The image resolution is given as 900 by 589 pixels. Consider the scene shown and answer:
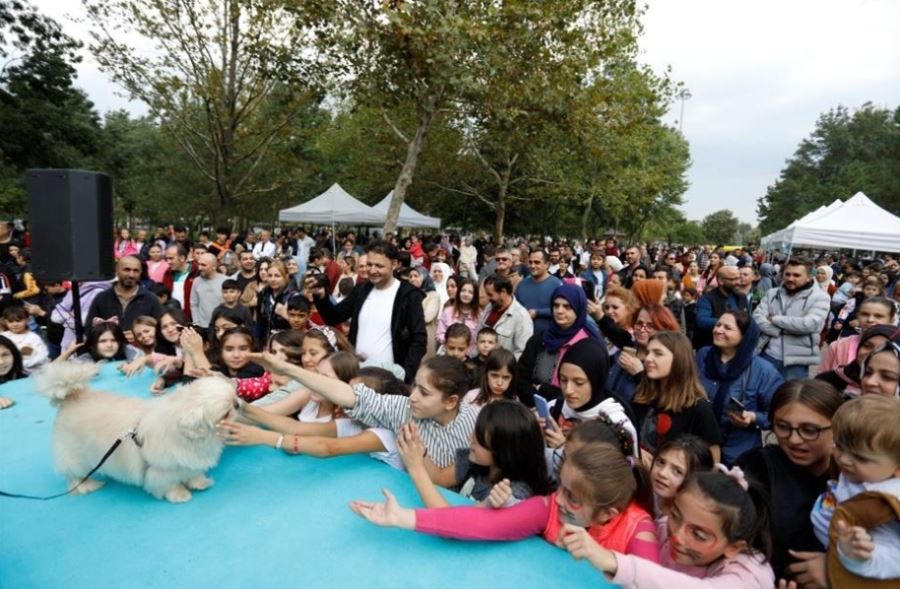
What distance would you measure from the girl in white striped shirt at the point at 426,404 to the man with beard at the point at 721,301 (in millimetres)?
4057

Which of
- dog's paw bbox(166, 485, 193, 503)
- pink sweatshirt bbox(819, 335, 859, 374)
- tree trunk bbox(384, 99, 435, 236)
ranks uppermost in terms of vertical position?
tree trunk bbox(384, 99, 435, 236)

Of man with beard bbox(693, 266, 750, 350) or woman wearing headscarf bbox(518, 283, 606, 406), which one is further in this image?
man with beard bbox(693, 266, 750, 350)

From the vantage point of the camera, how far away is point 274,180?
27.0 metres

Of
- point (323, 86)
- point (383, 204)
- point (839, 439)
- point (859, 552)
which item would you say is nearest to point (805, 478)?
point (839, 439)

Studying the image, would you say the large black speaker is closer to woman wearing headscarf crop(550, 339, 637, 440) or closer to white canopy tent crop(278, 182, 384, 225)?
woman wearing headscarf crop(550, 339, 637, 440)

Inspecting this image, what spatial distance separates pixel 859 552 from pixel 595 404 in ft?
4.21

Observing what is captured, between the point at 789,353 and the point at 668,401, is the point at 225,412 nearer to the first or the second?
the point at 668,401

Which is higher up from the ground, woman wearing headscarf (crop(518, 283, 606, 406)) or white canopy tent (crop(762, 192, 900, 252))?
white canopy tent (crop(762, 192, 900, 252))

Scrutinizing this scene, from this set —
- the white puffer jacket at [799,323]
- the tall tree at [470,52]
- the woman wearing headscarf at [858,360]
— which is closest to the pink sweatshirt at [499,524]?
the woman wearing headscarf at [858,360]

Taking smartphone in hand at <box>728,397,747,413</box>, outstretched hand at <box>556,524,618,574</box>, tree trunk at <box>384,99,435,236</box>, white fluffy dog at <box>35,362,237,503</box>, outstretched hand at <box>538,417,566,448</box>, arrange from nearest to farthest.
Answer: outstretched hand at <box>556,524,618,574</box>
white fluffy dog at <box>35,362,237,503</box>
outstretched hand at <box>538,417,566,448</box>
smartphone in hand at <box>728,397,747,413</box>
tree trunk at <box>384,99,435,236</box>

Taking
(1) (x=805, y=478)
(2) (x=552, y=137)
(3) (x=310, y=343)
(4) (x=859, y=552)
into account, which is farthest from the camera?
(2) (x=552, y=137)

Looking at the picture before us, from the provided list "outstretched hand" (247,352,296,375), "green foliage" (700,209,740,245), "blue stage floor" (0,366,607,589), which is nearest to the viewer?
"blue stage floor" (0,366,607,589)

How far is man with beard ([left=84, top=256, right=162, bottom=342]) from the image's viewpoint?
14.8 feet

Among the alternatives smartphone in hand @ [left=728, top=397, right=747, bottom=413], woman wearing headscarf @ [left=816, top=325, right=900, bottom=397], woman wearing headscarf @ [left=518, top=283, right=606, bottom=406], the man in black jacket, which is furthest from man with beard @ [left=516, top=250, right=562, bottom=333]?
woman wearing headscarf @ [left=816, top=325, right=900, bottom=397]
